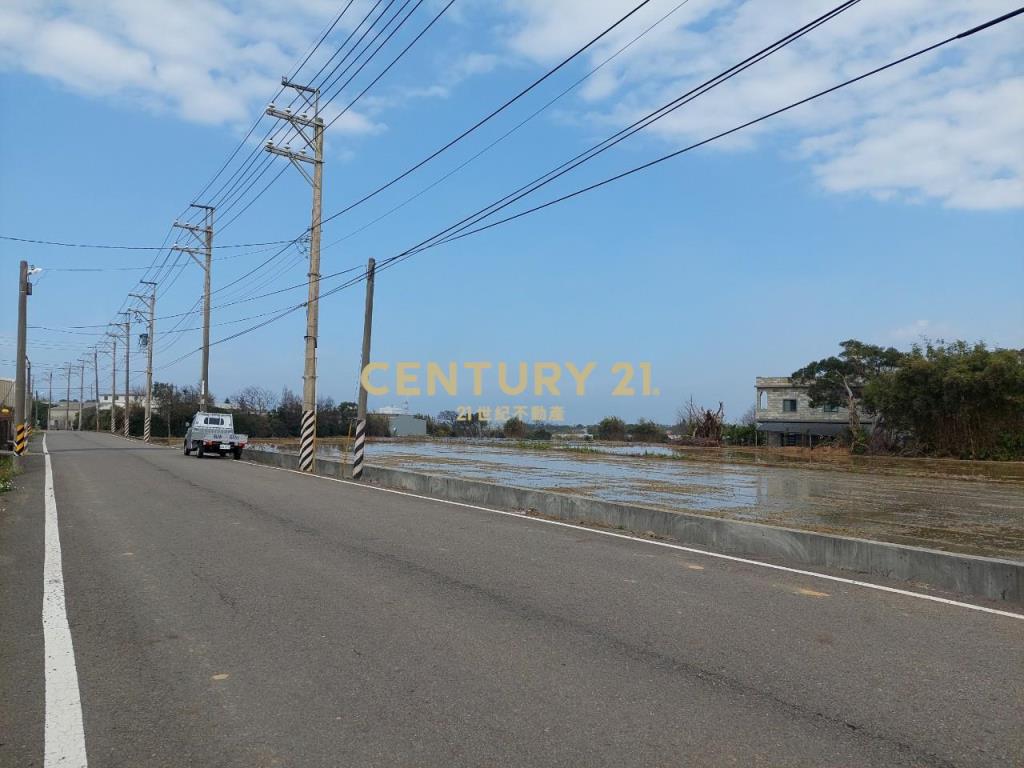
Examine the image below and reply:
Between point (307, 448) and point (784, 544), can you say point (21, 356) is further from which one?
point (784, 544)

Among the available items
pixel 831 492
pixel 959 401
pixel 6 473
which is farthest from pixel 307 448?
pixel 959 401

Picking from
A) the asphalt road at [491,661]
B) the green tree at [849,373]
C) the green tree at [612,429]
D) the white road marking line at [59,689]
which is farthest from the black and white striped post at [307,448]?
the green tree at [612,429]

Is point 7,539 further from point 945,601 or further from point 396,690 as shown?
point 945,601

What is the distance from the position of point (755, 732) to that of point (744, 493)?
1656 centimetres

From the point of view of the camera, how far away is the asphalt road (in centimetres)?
414

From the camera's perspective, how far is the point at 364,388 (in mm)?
24281

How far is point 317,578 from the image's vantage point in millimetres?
8062

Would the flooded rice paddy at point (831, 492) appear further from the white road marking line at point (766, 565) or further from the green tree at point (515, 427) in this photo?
the green tree at point (515, 427)

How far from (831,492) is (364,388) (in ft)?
46.2

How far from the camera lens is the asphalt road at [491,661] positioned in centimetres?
414

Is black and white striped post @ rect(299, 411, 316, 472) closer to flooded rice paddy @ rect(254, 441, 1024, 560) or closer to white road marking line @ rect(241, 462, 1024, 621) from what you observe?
flooded rice paddy @ rect(254, 441, 1024, 560)

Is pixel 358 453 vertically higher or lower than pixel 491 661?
higher

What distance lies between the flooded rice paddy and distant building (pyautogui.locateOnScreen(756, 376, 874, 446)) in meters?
20.4

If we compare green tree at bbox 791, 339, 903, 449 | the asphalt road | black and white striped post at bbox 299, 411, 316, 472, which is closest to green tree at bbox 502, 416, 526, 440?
green tree at bbox 791, 339, 903, 449
